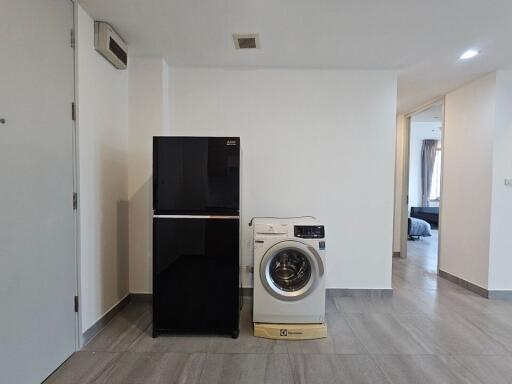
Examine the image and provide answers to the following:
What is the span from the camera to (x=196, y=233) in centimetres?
225

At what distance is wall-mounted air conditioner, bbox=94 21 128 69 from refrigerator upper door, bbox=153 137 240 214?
0.90 m

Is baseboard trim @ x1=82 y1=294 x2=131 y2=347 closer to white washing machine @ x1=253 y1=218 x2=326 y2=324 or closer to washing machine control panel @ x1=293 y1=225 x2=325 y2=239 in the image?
white washing machine @ x1=253 y1=218 x2=326 y2=324

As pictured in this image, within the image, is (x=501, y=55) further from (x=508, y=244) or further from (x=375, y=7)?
(x=508, y=244)

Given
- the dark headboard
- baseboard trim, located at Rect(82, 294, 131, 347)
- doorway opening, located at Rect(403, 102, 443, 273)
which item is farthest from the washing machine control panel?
the dark headboard

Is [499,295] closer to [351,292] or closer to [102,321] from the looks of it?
[351,292]

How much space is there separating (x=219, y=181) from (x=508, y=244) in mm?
3320

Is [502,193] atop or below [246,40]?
below

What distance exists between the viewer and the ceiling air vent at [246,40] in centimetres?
246

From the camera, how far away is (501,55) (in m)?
2.78

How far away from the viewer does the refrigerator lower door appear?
2246 millimetres

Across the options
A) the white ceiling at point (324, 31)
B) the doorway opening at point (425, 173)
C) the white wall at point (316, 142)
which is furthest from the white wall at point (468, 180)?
the doorway opening at point (425, 173)

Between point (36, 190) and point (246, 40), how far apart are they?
6.61 ft

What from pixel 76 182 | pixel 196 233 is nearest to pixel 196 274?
pixel 196 233

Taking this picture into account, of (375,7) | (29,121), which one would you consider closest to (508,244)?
(375,7)
